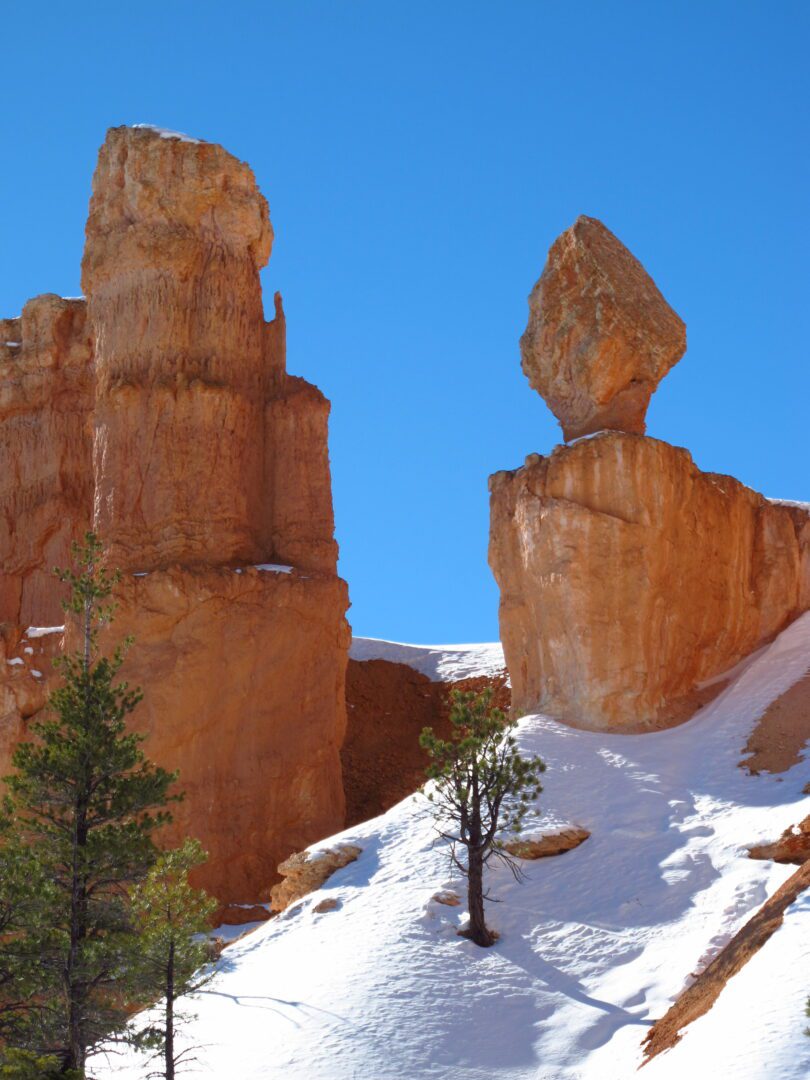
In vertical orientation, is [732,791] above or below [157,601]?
below

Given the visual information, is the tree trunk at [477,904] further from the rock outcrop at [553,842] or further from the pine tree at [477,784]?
the rock outcrop at [553,842]

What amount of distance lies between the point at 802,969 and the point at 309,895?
10258 mm

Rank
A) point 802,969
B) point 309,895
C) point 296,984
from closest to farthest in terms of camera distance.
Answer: point 802,969, point 296,984, point 309,895

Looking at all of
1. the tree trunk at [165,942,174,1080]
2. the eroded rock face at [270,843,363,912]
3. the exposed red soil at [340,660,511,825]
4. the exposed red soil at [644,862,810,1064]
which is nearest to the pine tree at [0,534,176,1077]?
the tree trunk at [165,942,174,1080]

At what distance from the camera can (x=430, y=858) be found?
1003 inches

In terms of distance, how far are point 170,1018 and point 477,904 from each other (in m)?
4.97

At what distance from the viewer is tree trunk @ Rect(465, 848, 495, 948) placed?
2292 cm

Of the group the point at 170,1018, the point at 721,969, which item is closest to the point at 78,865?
the point at 170,1018

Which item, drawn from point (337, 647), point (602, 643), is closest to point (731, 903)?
point (602, 643)

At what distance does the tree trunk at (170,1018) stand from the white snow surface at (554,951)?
1.07m

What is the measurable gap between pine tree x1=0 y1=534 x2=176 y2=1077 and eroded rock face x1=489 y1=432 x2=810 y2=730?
31.0 feet

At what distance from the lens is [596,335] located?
106 ft

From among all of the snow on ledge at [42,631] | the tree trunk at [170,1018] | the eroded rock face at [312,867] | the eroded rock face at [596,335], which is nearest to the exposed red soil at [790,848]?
the eroded rock face at [312,867]

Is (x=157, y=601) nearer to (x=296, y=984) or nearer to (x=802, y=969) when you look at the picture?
(x=296, y=984)
